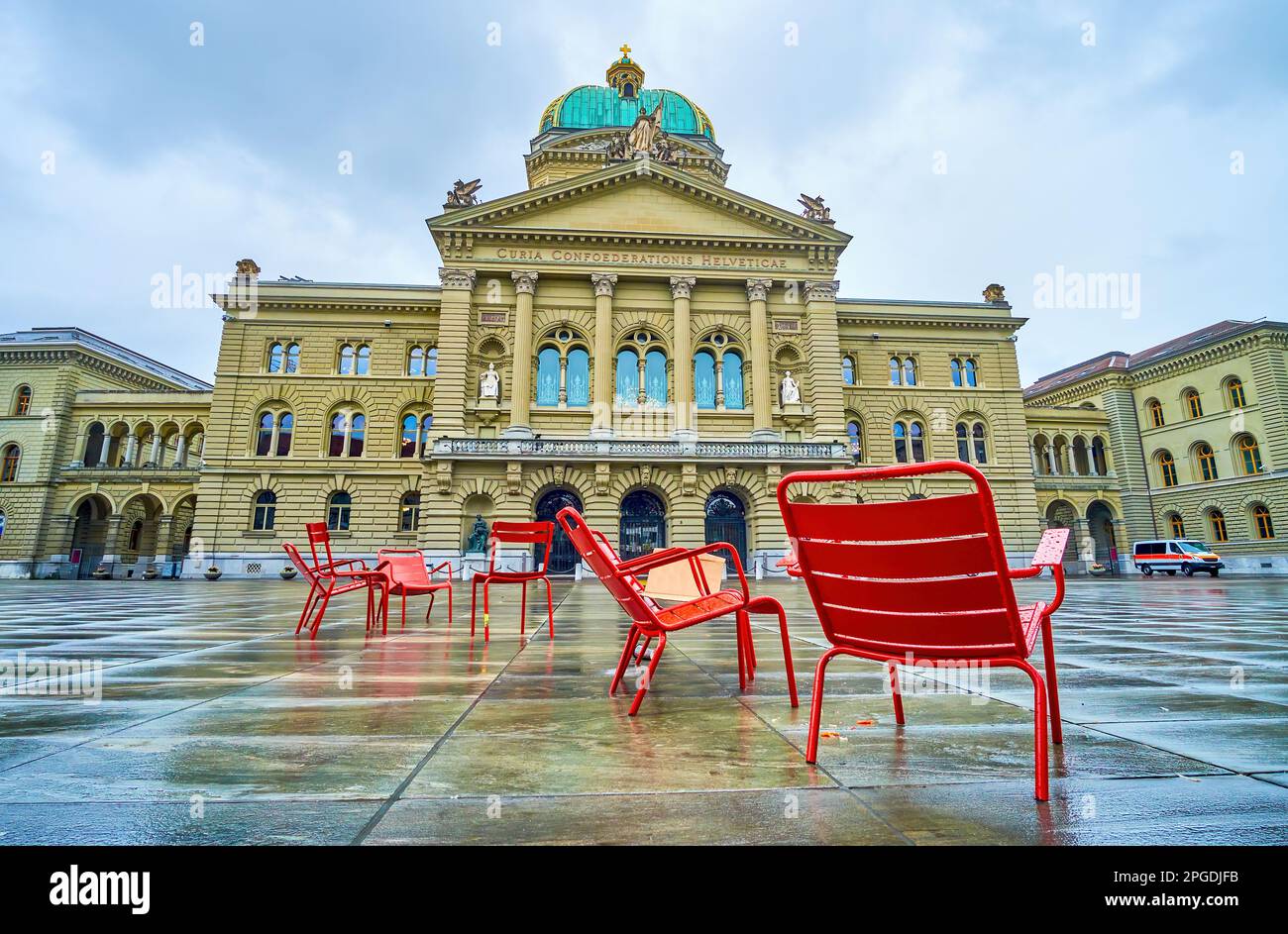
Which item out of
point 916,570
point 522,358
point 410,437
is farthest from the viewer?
point 410,437

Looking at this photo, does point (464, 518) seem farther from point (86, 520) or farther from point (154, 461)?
point (86, 520)

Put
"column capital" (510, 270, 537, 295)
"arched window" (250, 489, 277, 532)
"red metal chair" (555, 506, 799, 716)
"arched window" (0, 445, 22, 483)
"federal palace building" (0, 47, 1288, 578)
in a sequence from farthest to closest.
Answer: "arched window" (0, 445, 22, 483), "arched window" (250, 489, 277, 532), "column capital" (510, 270, 537, 295), "federal palace building" (0, 47, 1288, 578), "red metal chair" (555, 506, 799, 716)

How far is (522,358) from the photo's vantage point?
85.6 feet

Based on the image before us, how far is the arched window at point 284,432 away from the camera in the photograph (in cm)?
2853

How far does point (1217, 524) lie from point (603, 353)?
111ft

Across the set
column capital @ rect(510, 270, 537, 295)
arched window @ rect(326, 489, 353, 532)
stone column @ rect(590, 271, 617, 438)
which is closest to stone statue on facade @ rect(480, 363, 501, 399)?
column capital @ rect(510, 270, 537, 295)

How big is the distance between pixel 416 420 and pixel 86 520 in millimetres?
20047

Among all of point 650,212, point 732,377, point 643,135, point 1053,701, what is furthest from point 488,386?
point 1053,701

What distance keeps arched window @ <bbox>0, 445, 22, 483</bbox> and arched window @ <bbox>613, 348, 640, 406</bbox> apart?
31479mm

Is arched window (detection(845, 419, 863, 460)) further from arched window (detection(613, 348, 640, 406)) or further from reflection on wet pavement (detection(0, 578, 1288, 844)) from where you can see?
reflection on wet pavement (detection(0, 578, 1288, 844))

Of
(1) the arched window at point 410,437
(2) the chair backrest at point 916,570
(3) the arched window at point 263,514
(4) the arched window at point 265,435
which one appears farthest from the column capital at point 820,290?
(2) the chair backrest at point 916,570

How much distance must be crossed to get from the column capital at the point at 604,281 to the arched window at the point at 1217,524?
3378 cm

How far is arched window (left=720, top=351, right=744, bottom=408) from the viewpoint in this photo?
2750 cm

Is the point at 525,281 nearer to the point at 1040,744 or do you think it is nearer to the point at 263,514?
the point at 263,514
